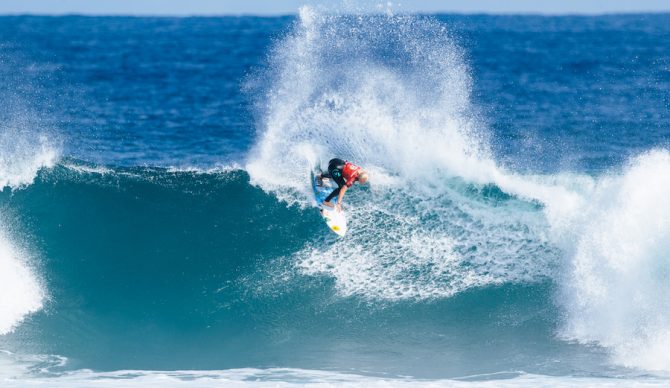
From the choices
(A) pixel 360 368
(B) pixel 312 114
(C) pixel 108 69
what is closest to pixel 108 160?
(B) pixel 312 114

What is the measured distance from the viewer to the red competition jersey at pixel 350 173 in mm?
13844

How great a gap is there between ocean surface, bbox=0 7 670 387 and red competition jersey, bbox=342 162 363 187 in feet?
5.19

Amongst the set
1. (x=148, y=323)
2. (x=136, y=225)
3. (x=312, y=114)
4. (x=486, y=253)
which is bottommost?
(x=148, y=323)

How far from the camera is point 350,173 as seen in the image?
1387cm

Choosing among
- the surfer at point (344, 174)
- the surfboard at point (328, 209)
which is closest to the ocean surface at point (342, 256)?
the surfboard at point (328, 209)

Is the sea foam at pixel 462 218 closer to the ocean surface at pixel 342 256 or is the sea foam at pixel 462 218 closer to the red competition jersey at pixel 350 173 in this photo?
the ocean surface at pixel 342 256

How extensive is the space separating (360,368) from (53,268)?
615 centimetres

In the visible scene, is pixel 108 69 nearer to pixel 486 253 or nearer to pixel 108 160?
pixel 108 160

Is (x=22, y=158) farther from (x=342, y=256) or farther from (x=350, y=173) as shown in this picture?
(x=350, y=173)

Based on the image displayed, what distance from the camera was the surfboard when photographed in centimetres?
1460

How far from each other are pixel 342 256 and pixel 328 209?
0.91m

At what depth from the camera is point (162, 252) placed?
622 inches

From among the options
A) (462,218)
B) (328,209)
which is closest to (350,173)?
(328,209)

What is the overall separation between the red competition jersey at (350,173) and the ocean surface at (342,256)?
62.3 inches
